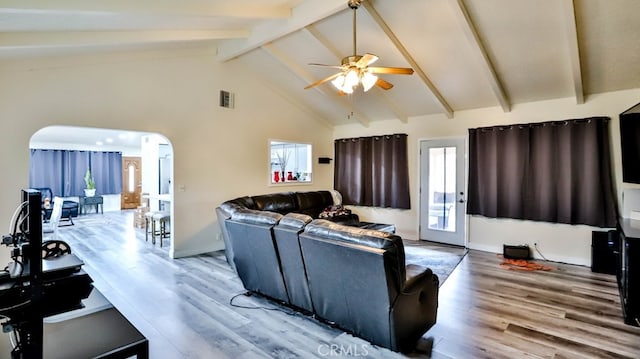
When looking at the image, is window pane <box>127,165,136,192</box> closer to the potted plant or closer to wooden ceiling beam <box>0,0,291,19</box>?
the potted plant

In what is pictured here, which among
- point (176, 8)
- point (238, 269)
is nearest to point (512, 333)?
point (238, 269)

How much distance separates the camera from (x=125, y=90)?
4.66 meters

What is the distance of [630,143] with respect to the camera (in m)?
4.23

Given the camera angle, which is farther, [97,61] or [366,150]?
[366,150]

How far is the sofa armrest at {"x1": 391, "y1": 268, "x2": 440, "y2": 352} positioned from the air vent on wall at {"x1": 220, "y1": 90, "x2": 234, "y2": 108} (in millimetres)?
4549

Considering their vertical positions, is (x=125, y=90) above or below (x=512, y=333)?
above

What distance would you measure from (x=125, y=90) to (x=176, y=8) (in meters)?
1.87

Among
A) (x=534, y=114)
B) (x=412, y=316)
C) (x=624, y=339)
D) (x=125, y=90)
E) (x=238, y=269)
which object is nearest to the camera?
(x=412, y=316)

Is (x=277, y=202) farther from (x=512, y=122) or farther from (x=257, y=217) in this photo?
(x=512, y=122)

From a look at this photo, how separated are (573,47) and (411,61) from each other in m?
1.97

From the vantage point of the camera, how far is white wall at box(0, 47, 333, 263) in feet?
12.5

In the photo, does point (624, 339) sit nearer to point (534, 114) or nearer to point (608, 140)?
point (608, 140)

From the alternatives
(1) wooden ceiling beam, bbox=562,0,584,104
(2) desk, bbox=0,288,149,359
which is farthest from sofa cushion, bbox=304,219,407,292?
(1) wooden ceiling beam, bbox=562,0,584,104

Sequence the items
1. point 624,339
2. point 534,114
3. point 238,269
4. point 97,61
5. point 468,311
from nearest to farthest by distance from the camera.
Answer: point 624,339 → point 468,311 → point 238,269 → point 97,61 → point 534,114
